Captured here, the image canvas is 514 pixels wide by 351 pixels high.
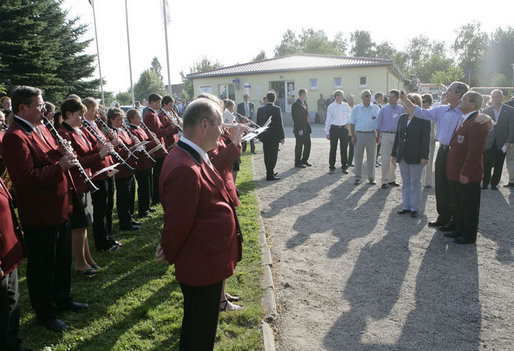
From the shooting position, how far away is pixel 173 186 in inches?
89.6

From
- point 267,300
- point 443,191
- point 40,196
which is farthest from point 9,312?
point 443,191

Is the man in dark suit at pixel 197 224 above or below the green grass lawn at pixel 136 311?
above

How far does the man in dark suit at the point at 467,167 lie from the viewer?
5.45m

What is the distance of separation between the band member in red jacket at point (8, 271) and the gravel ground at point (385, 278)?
2224 mm

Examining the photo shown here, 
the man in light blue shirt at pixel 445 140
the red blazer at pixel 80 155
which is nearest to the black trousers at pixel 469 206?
the man in light blue shirt at pixel 445 140

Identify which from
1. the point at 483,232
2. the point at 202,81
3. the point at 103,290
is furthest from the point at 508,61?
the point at 103,290

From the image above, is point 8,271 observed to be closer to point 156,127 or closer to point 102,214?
point 102,214

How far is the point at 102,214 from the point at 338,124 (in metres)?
7.58

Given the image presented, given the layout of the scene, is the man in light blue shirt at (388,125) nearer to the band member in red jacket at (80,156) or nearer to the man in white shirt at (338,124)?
the man in white shirt at (338,124)

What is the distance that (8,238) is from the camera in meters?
2.84

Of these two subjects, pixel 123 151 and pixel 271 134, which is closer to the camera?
pixel 123 151

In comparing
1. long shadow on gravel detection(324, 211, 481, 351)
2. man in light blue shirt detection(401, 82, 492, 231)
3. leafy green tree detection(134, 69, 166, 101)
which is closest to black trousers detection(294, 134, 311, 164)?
man in light blue shirt detection(401, 82, 492, 231)

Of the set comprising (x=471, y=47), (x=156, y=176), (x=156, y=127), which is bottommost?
(x=156, y=176)

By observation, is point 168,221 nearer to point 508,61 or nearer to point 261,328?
point 261,328
